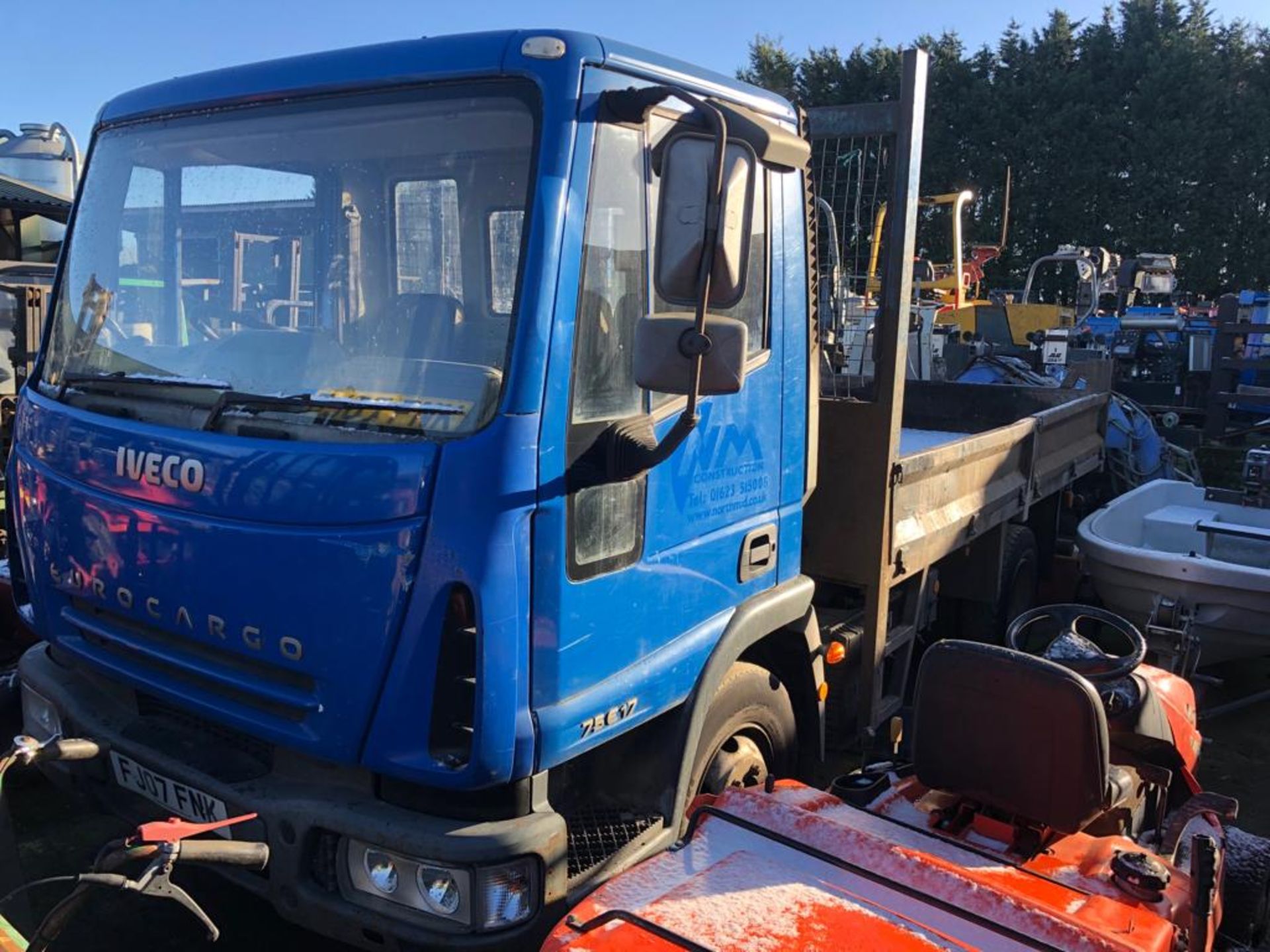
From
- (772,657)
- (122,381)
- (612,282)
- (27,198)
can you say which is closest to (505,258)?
(612,282)

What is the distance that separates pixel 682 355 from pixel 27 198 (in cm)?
1136

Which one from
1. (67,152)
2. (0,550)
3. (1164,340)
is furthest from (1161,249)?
(0,550)

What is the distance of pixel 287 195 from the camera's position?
2703 millimetres

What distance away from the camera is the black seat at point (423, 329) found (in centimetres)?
232

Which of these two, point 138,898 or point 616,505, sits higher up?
point 616,505

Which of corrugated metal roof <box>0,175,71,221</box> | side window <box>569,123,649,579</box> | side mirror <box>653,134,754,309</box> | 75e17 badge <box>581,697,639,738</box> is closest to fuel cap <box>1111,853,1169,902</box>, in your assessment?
75e17 badge <box>581,697,639,738</box>

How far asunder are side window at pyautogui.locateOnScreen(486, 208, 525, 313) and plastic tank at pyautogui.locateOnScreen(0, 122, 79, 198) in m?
11.6

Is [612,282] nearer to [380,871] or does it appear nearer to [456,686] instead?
[456,686]

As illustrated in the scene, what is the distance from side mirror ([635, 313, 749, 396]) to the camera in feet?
7.11

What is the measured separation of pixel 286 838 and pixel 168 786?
16.8 inches

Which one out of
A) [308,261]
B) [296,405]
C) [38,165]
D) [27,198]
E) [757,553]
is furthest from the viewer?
[38,165]

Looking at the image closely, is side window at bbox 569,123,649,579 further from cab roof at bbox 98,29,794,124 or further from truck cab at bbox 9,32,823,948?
cab roof at bbox 98,29,794,124

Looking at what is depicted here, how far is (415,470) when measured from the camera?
7.01ft

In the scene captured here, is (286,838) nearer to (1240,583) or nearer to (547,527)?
(547,527)
